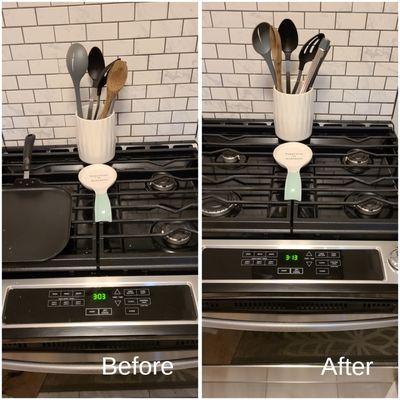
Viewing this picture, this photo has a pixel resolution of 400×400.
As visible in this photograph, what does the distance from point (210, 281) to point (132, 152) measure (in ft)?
1.47

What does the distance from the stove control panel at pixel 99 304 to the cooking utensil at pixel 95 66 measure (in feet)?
1.35

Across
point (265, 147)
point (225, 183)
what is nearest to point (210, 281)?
point (225, 183)

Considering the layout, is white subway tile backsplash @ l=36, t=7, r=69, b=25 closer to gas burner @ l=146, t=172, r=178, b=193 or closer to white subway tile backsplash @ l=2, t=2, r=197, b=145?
white subway tile backsplash @ l=2, t=2, r=197, b=145

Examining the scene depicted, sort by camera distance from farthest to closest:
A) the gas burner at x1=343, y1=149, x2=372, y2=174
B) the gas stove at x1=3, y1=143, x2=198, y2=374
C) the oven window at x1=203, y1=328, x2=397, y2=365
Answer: the gas burner at x1=343, y1=149, x2=372, y2=174, the oven window at x1=203, y1=328, x2=397, y2=365, the gas stove at x1=3, y1=143, x2=198, y2=374

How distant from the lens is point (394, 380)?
4.49 feet

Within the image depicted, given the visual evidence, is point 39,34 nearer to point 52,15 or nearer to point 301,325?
point 52,15

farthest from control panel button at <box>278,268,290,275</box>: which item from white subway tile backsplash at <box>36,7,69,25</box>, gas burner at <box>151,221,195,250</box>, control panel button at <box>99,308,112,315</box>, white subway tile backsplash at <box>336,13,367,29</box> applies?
white subway tile backsplash at <box>36,7,69,25</box>

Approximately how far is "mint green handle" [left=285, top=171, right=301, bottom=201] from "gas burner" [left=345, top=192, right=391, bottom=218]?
Result: 114 mm

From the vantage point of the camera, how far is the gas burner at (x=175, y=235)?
1332mm

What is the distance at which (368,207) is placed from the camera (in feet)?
4.50

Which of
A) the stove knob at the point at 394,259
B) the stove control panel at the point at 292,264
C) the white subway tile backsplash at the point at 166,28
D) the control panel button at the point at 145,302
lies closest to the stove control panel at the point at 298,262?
the stove control panel at the point at 292,264

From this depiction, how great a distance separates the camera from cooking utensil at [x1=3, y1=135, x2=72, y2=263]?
4.21 ft

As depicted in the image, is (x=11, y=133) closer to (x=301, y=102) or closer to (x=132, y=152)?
(x=132, y=152)

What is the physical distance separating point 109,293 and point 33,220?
25 centimetres
